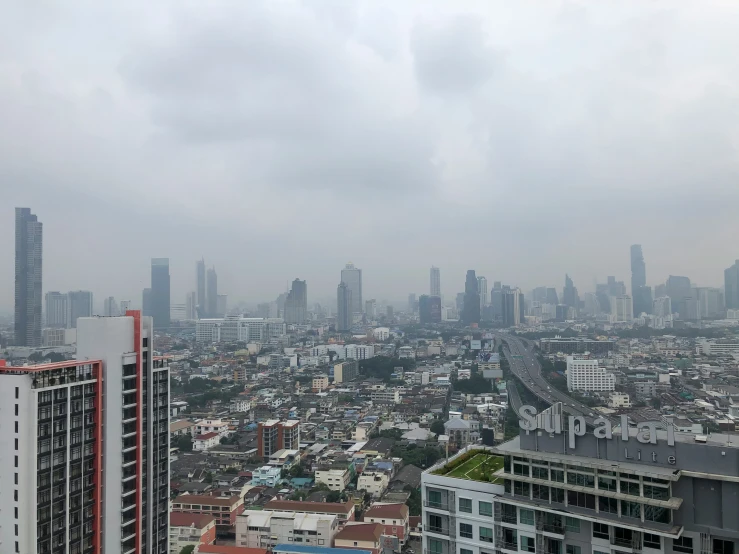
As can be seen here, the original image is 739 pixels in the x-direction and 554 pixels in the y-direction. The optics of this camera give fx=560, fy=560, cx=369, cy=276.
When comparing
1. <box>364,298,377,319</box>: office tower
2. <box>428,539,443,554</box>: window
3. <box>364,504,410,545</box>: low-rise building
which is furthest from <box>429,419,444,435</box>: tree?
<box>364,298,377,319</box>: office tower

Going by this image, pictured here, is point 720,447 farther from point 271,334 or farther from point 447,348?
point 271,334

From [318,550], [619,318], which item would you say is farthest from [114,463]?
[619,318]

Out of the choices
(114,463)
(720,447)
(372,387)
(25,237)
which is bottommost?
(372,387)

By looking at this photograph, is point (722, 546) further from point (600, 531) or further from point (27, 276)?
point (27, 276)

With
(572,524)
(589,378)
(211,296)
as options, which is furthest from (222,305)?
(572,524)

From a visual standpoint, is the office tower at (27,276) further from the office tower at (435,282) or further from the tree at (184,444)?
the office tower at (435,282)

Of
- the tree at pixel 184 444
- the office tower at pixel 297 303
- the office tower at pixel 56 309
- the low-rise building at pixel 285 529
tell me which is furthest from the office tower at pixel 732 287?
the office tower at pixel 297 303
